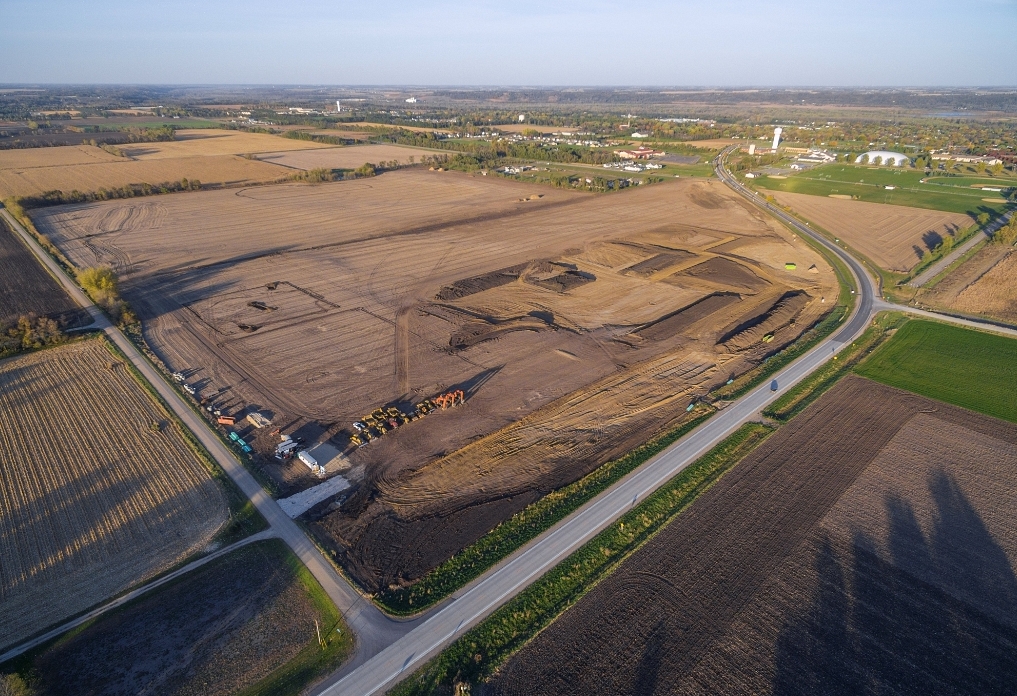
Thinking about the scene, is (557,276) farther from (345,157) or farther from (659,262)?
(345,157)

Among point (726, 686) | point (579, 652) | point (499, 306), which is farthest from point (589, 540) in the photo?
point (499, 306)

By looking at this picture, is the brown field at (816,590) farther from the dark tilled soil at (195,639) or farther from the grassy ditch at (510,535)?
the dark tilled soil at (195,639)

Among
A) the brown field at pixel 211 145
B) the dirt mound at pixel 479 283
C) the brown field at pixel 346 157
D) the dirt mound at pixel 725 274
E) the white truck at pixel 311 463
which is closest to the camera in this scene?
the white truck at pixel 311 463

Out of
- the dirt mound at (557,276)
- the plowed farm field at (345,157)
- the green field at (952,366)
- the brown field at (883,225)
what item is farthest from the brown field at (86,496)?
the plowed farm field at (345,157)

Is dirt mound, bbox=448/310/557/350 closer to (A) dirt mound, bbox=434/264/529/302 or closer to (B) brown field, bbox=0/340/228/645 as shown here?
(A) dirt mound, bbox=434/264/529/302

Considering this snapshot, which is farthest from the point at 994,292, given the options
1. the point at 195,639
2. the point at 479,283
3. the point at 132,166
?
the point at 132,166

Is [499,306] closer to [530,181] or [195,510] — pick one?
[195,510]
